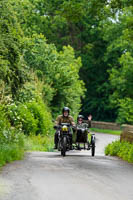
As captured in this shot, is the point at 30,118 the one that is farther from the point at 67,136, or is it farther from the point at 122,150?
the point at 67,136

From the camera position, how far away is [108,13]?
61.8ft

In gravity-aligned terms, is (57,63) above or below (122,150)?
above

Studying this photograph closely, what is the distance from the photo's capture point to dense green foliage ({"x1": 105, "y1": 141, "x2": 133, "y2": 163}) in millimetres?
18120

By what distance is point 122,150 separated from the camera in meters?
20.3

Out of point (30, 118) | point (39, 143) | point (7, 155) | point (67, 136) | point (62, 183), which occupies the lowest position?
point (62, 183)

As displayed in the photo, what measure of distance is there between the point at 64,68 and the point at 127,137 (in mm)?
18737

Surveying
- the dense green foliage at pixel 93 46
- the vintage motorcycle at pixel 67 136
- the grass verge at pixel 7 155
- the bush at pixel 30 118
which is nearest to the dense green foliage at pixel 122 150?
the vintage motorcycle at pixel 67 136

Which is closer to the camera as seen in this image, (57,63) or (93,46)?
(57,63)

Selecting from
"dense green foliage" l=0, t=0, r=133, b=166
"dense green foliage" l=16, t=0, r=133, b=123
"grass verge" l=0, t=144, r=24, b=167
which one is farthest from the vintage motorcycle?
"dense green foliage" l=16, t=0, r=133, b=123

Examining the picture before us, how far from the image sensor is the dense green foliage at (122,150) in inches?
713

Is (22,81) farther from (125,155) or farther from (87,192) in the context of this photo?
(87,192)

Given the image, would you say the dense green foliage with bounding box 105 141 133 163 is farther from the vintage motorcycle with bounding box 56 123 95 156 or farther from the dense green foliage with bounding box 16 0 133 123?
the dense green foliage with bounding box 16 0 133 123

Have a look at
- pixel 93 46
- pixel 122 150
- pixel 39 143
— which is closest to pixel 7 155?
pixel 122 150

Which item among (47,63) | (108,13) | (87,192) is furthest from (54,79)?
(87,192)
